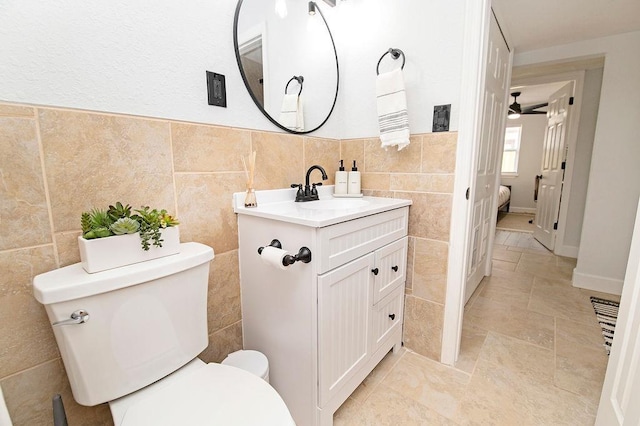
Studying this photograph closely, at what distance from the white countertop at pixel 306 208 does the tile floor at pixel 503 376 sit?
903 mm

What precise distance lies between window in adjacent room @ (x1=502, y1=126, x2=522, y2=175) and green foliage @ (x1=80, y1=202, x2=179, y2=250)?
23.8 feet

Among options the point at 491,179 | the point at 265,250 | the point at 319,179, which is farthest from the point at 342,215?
the point at 491,179

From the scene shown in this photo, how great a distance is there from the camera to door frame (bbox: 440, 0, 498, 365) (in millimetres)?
1267

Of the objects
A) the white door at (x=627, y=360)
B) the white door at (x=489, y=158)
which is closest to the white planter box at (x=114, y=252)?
the white door at (x=627, y=360)

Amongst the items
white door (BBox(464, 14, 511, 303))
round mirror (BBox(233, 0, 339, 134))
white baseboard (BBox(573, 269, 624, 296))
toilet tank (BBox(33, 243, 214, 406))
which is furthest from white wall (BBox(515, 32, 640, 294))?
toilet tank (BBox(33, 243, 214, 406))

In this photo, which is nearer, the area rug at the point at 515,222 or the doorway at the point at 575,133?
the doorway at the point at 575,133

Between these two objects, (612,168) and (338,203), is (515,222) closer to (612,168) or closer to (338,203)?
(612,168)

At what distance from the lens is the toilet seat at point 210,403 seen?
70cm

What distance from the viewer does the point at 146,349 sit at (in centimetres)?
82

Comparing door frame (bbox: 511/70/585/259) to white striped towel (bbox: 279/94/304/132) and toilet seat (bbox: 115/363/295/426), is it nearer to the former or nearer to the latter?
white striped towel (bbox: 279/94/304/132)

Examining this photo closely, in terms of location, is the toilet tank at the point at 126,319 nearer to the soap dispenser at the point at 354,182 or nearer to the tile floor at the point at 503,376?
the tile floor at the point at 503,376

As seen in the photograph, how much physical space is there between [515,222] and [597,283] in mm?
2997

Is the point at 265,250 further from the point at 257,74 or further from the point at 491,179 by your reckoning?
the point at 491,179

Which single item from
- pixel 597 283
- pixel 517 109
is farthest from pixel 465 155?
pixel 517 109
